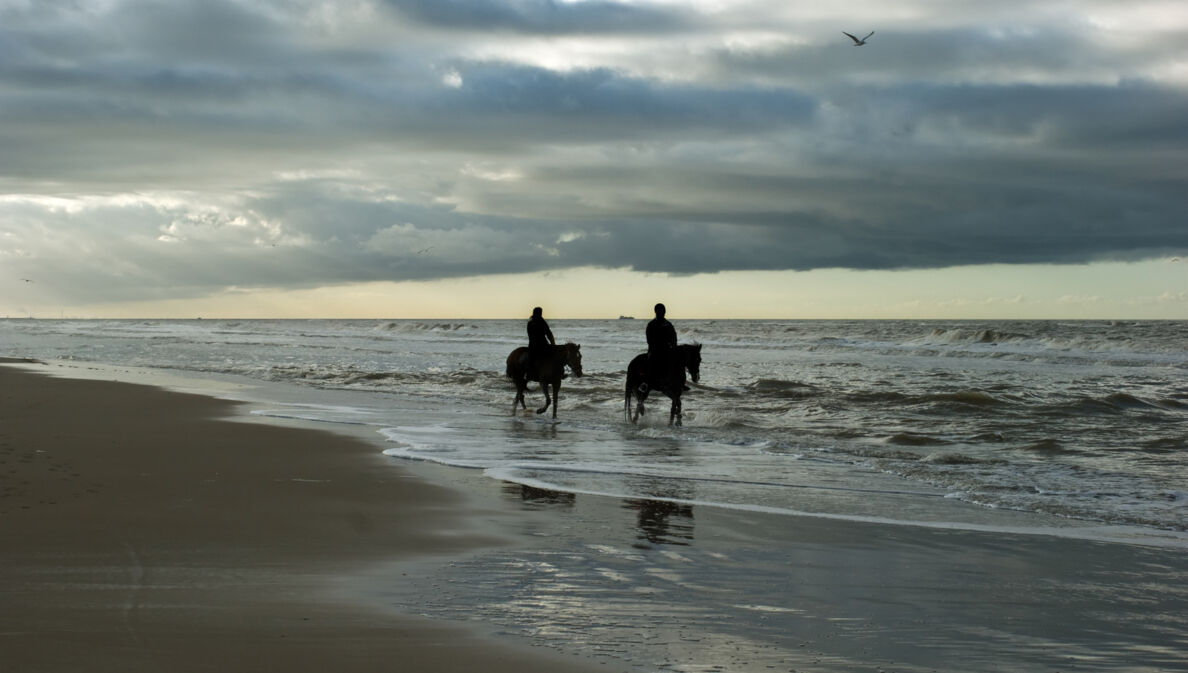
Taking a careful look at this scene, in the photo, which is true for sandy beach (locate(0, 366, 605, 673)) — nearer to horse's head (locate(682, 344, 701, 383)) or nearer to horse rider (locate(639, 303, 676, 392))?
horse rider (locate(639, 303, 676, 392))

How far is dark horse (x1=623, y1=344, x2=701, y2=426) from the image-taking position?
1744 centimetres

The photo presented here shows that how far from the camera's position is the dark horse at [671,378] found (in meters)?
17.4

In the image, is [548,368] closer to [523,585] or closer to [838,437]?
[838,437]

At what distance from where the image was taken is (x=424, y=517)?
26.8ft

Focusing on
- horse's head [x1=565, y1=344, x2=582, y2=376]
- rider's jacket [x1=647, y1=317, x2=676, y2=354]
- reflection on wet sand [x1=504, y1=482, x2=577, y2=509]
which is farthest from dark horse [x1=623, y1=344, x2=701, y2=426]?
reflection on wet sand [x1=504, y1=482, x2=577, y2=509]

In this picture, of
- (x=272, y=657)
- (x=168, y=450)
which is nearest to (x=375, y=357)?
(x=168, y=450)

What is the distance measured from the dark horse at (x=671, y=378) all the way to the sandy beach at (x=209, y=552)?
20.1ft

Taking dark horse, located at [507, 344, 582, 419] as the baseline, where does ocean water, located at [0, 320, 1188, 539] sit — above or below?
below

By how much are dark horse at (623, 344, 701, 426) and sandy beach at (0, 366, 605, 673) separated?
611 centimetres

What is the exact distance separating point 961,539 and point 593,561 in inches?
118

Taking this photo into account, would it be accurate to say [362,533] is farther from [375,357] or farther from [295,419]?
[375,357]

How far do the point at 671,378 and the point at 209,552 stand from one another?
38.1 ft

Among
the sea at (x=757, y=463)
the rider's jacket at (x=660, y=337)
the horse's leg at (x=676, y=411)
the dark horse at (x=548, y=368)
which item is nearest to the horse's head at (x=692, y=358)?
the rider's jacket at (x=660, y=337)

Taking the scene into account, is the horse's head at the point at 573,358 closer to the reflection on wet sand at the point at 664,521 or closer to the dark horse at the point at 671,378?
the dark horse at the point at 671,378
